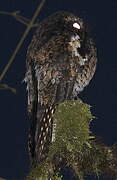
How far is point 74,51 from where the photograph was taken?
1.36 m

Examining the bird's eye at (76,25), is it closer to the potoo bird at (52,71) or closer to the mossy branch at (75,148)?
the potoo bird at (52,71)

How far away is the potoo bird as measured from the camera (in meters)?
1.30

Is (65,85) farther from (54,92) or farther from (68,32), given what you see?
(68,32)

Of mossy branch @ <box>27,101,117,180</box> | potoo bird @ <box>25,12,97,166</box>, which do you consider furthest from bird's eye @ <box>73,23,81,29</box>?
mossy branch @ <box>27,101,117,180</box>

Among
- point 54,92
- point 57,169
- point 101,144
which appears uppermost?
point 54,92

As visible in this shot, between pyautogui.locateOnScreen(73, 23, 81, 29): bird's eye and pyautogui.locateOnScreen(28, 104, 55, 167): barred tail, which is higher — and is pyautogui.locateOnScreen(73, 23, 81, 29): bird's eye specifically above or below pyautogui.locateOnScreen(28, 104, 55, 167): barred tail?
above

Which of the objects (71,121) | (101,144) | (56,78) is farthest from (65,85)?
(101,144)

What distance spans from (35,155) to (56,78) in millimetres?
301

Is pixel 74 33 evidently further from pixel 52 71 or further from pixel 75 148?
pixel 75 148

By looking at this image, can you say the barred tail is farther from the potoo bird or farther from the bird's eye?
the bird's eye

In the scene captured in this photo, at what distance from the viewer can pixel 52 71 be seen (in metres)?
1.32

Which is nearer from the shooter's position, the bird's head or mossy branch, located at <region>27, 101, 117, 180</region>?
mossy branch, located at <region>27, 101, 117, 180</region>

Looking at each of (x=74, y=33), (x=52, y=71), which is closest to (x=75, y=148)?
(x=52, y=71)

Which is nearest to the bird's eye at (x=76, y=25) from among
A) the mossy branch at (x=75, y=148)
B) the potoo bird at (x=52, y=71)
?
the potoo bird at (x=52, y=71)
